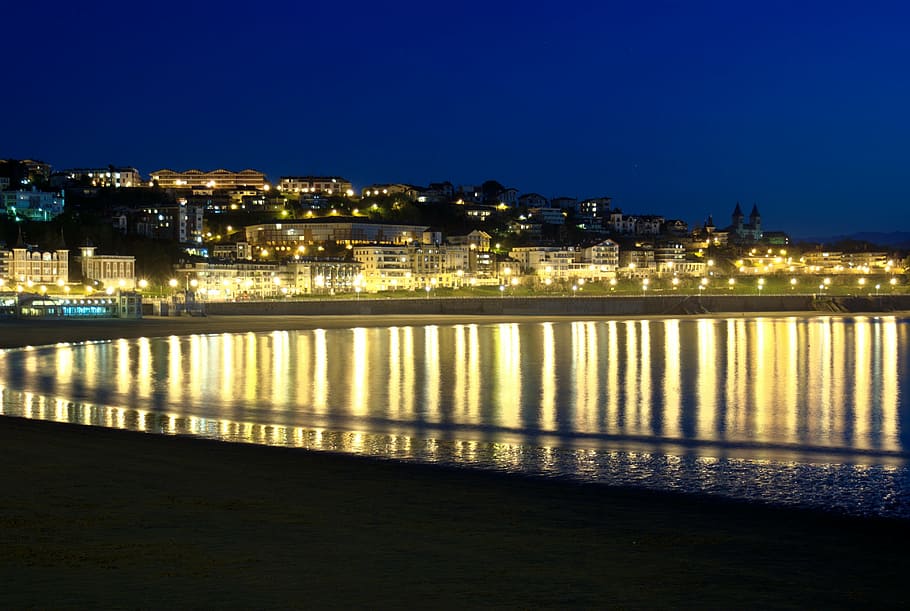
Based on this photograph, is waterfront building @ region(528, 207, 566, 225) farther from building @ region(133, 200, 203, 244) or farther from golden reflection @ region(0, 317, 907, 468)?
golden reflection @ region(0, 317, 907, 468)

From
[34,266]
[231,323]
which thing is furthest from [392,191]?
[231,323]

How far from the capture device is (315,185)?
468 ft

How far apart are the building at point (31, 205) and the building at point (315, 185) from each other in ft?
141

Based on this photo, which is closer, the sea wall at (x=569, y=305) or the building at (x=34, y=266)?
the sea wall at (x=569, y=305)

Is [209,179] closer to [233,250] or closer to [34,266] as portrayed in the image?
[233,250]

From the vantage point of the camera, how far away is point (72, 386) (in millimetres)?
21000

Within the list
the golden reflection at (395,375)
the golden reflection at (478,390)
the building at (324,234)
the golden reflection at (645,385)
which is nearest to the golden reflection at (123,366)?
the golden reflection at (478,390)

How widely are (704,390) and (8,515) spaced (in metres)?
16.7

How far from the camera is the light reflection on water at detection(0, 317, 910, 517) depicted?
37.1ft

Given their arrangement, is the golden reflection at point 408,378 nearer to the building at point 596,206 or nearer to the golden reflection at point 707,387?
the golden reflection at point 707,387

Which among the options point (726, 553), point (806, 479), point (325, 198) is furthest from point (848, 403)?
point (325, 198)

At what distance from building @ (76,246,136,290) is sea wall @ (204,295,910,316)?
2163cm

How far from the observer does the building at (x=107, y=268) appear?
81.5 meters

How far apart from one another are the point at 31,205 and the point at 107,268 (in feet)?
76.3
